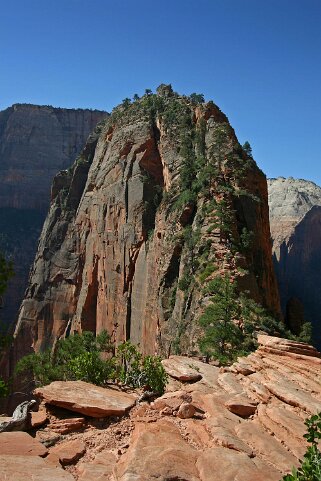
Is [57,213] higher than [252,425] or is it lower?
higher

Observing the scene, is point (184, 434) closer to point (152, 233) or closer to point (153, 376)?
point (153, 376)

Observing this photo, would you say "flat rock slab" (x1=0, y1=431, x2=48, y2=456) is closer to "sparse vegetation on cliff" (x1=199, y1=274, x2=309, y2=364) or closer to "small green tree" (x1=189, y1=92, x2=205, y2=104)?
"sparse vegetation on cliff" (x1=199, y1=274, x2=309, y2=364)

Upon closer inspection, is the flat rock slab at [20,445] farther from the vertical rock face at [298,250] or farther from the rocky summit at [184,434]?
the vertical rock face at [298,250]

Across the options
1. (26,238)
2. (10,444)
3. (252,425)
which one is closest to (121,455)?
(10,444)

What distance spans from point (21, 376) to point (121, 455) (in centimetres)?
6994

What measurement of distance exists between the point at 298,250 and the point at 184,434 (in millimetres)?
118753

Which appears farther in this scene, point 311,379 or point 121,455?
point 311,379

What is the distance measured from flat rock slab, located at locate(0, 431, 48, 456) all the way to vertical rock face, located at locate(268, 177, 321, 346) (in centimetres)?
9936

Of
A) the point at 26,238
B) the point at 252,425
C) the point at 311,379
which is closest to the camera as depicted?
the point at 252,425

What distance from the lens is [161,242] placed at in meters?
51.2

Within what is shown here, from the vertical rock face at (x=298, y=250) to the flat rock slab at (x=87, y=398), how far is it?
316 ft

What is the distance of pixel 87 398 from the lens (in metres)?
13.3

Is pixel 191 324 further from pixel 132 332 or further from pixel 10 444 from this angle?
pixel 10 444

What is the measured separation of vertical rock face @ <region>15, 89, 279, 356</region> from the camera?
40625mm
